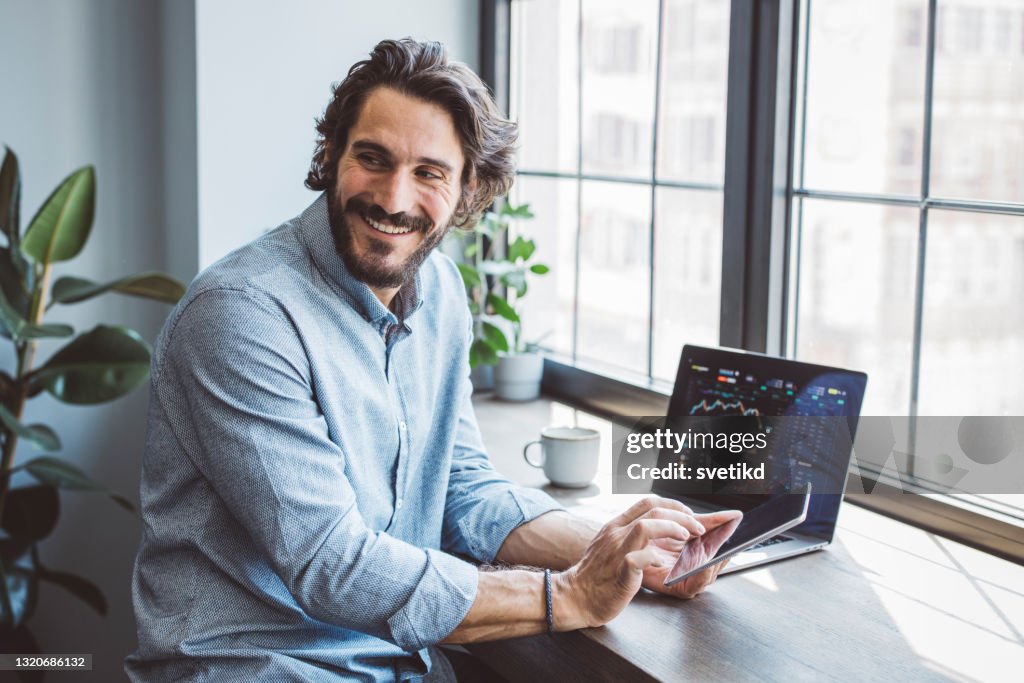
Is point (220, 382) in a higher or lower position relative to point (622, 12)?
lower

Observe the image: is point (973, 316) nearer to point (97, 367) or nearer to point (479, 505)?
point (479, 505)

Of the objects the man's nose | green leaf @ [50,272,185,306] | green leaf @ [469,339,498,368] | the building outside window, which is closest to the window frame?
the building outside window

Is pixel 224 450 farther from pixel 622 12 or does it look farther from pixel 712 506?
pixel 622 12

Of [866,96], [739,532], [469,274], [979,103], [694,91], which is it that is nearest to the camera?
[739,532]

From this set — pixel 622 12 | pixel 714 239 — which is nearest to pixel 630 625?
pixel 714 239

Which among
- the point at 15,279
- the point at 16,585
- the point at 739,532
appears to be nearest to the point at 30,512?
the point at 16,585

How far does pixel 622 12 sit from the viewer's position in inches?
95.8

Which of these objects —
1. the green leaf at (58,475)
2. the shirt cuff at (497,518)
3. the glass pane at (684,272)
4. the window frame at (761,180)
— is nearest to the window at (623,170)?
the glass pane at (684,272)

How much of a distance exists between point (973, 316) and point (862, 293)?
0.25 meters

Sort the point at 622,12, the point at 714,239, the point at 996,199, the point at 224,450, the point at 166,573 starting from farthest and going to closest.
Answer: the point at 622,12 < the point at 714,239 < the point at 996,199 < the point at 166,573 < the point at 224,450

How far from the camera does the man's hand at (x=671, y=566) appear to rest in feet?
4.68

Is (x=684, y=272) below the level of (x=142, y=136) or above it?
below

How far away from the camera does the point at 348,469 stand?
145 cm

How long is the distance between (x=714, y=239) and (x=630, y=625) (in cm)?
106
